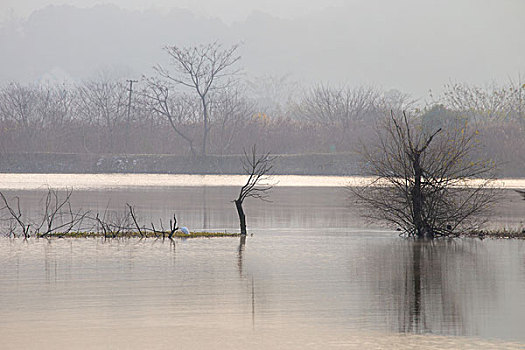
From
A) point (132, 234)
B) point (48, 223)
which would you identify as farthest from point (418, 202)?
point (48, 223)

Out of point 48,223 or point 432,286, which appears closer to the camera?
point 432,286

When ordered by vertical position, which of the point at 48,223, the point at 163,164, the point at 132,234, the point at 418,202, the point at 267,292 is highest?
the point at 163,164

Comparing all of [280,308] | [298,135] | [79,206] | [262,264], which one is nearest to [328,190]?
[79,206]

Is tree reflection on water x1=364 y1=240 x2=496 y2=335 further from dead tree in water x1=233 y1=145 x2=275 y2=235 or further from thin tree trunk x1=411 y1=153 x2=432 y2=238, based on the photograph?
dead tree in water x1=233 y1=145 x2=275 y2=235

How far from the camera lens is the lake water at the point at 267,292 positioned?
11272mm

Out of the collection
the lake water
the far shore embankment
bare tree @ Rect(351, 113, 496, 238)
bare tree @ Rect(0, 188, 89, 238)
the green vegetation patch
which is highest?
the far shore embankment

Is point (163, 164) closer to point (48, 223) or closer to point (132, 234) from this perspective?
point (48, 223)

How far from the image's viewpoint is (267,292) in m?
14.5

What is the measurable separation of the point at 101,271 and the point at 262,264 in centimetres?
311

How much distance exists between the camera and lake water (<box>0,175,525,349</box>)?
11272 millimetres

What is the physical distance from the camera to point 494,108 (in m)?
79.3

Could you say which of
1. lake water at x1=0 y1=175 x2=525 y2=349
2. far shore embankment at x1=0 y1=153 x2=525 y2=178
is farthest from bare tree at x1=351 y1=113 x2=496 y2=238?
far shore embankment at x1=0 y1=153 x2=525 y2=178

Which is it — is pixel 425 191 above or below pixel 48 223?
above

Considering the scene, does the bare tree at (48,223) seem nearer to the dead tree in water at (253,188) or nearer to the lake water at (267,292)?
the lake water at (267,292)
